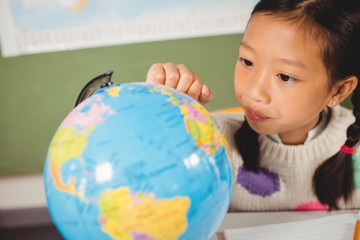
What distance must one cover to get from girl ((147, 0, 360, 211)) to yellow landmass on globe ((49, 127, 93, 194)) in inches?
11.3

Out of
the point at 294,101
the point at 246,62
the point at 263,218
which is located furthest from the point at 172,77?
the point at 263,218

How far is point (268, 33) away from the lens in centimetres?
74

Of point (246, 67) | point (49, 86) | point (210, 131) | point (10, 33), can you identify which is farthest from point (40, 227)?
point (210, 131)

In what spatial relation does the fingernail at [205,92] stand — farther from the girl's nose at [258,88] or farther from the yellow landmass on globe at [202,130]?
the yellow landmass on globe at [202,130]

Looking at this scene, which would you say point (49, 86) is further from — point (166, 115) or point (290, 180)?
point (166, 115)

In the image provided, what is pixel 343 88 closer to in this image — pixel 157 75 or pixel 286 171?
pixel 286 171

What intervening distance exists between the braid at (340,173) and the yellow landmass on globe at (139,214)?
0.64 metres

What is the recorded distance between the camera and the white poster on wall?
1.67 m

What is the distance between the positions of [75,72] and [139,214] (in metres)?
1.48

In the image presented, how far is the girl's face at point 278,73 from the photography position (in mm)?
726

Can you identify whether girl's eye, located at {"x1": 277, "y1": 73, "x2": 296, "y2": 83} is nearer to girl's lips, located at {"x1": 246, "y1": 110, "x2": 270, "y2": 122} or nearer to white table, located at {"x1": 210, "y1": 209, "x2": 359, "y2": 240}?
girl's lips, located at {"x1": 246, "y1": 110, "x2": 270, "y2": 122}

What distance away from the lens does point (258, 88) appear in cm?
74

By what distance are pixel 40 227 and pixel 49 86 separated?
84cm

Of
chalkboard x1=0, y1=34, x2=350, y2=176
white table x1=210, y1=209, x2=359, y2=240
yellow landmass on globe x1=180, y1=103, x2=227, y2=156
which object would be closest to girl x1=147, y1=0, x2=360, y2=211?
white table x1=210, y1=209, x2=359, y2=240
